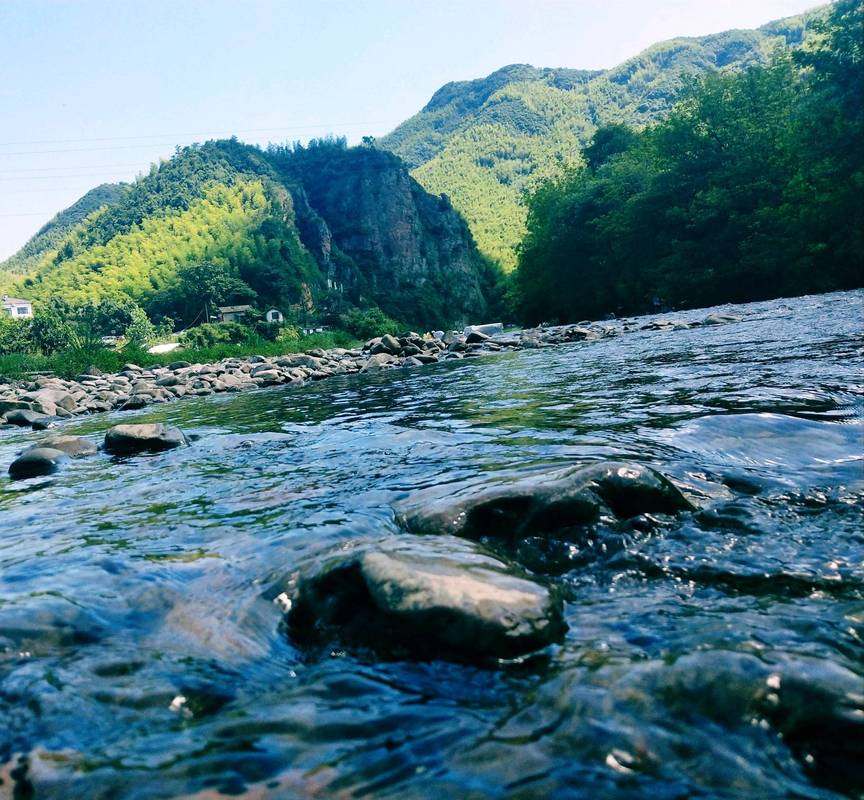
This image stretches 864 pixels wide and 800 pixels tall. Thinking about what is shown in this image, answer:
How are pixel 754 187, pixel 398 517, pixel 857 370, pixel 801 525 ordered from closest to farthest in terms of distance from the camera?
pixel 801 525, pixel 398 517, pixel 857 370, pixel 754 187

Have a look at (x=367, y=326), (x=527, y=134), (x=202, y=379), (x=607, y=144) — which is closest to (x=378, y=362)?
(x=202, y=379)

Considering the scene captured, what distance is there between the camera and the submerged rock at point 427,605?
1821 millimetres

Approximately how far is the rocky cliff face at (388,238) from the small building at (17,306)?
45.1 metres

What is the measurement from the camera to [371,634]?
2002 millimetres

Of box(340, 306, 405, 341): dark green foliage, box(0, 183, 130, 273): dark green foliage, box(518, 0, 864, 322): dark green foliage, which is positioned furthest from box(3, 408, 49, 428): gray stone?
box(0, 183, 130, 273): dark green foliage

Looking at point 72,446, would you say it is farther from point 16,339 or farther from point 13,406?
point 16,339

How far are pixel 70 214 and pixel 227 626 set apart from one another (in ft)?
706

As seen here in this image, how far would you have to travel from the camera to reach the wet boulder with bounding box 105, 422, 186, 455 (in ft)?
22.3

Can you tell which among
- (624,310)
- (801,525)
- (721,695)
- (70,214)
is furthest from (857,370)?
(70,214)

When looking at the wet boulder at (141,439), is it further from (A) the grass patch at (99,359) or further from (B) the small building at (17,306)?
(B) the small building at (17,306)

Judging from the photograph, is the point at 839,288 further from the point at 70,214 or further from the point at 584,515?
the point at 70,214

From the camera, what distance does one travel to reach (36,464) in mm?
6176

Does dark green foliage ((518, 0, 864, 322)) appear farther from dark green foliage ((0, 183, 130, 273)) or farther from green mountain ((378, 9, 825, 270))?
dark green foliage ((0, 183, 130, 273))

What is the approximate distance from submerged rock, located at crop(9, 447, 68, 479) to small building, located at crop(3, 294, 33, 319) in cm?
9624
